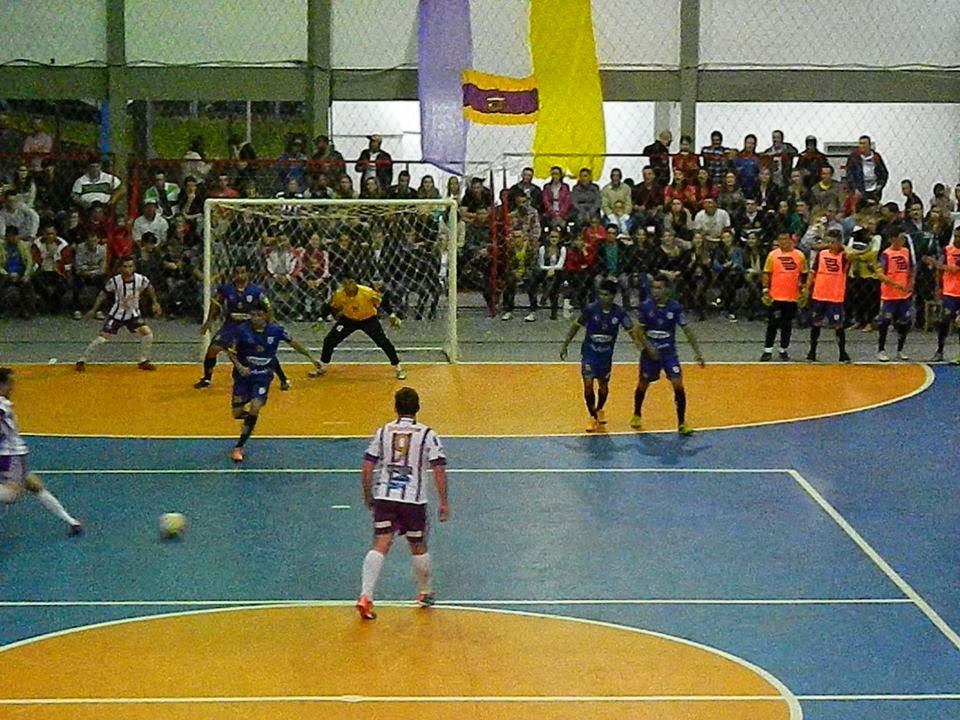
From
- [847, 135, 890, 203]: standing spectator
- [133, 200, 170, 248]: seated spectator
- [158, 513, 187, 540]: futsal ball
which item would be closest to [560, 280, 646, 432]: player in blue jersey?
[158, 513, 187, 540]: futsal ball

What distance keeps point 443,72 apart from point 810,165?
7401mm

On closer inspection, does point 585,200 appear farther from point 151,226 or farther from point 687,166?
point 151,226

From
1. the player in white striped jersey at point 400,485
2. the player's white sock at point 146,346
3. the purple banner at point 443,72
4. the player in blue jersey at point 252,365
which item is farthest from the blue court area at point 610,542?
the purple banner at point 443,72

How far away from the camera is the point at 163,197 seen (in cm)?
2759

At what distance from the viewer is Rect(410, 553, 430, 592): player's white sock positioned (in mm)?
11672

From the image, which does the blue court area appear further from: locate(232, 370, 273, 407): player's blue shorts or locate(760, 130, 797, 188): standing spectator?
locate(760, 130, 797, 188): standing spectator

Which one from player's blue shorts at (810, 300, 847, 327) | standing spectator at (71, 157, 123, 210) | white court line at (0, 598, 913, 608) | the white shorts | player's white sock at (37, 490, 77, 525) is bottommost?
white court line at (0, 598, 913, 608)

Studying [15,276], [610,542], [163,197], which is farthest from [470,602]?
[15,276]

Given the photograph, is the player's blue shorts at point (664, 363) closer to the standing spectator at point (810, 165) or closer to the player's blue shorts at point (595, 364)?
the player's blue shorts at point (595, 364)

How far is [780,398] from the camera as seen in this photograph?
827 inches

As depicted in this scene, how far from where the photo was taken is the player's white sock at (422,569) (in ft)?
38.3

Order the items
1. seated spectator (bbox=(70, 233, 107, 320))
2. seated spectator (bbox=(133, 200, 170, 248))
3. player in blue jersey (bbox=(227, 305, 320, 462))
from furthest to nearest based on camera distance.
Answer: seated spectator (bbox=(70, 233, 107, 320)) → seated spectator (bbox=(133, 200, 170, 248)) → player in blue jersey (bbox=(227, 305, 320, 462))

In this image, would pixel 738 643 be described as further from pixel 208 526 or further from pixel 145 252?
pixel 145 252

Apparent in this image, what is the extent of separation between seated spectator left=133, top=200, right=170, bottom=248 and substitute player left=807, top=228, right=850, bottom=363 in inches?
439
